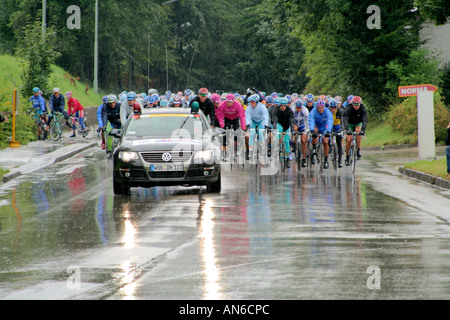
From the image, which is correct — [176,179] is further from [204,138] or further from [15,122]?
[15,122]

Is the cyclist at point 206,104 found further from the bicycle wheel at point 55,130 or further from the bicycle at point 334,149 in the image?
the bicycle wheel at point 55,130

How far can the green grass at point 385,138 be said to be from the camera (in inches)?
1235

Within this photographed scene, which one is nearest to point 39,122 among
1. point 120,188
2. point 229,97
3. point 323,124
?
point 229,97

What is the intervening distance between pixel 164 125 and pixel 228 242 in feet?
22.7

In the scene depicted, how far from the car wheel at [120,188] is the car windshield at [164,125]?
1171 mm

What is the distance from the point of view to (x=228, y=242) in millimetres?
9680

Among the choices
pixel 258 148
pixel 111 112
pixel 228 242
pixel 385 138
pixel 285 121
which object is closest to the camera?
pixel 228 242

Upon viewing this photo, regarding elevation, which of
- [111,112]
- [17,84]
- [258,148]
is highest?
[17,84]

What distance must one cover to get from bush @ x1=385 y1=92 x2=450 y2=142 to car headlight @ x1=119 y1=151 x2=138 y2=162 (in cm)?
1819

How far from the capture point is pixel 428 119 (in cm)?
2300

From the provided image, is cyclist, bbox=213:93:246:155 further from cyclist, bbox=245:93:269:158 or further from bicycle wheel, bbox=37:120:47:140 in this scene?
bicycle wheel, bbox=37:120:47:140

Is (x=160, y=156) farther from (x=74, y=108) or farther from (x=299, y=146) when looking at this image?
(x=74, y=108)

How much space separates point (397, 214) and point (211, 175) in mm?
3794
